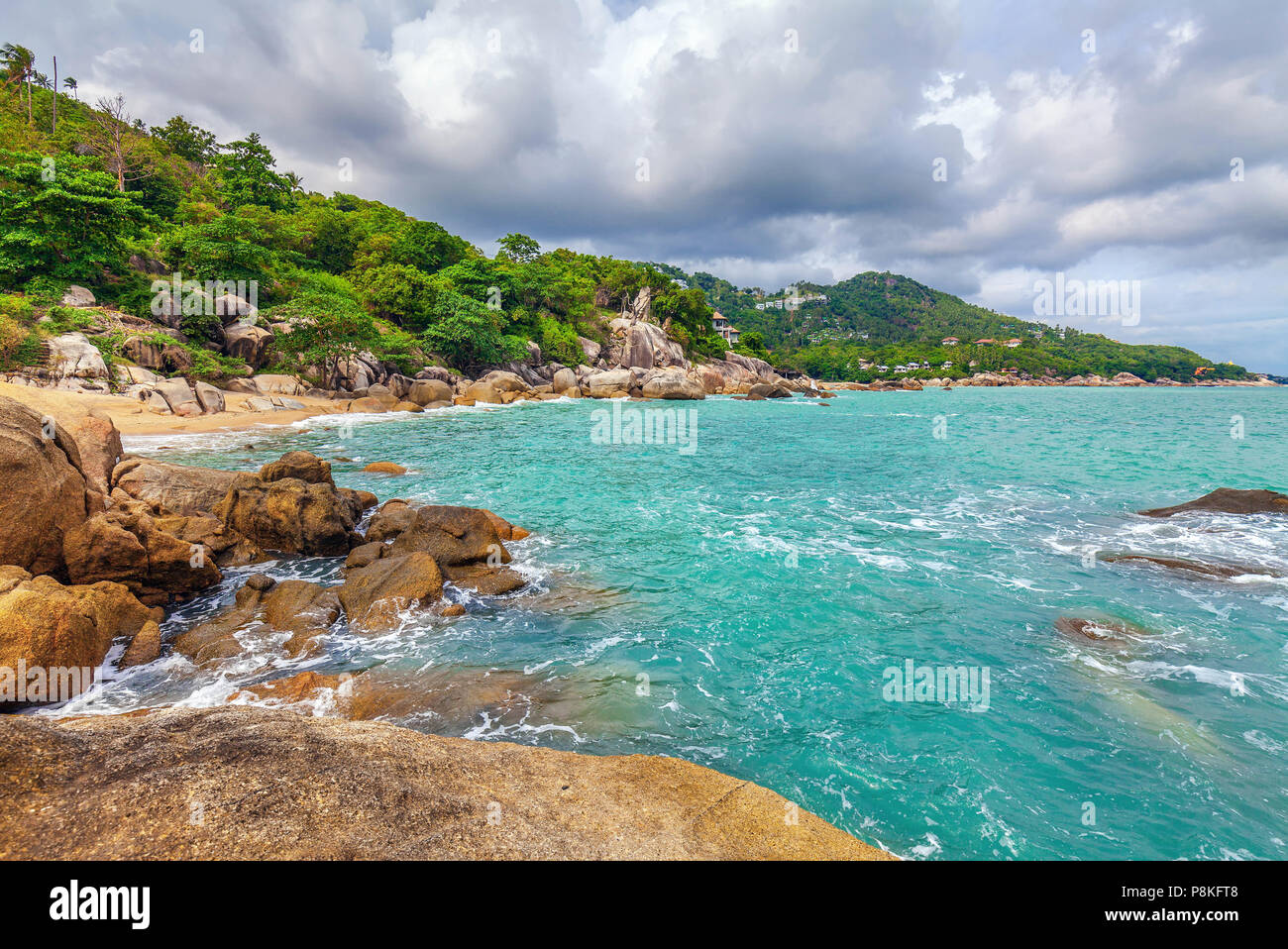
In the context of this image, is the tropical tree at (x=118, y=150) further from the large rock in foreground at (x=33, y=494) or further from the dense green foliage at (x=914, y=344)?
the dense green foliage at (x=914, y=344)

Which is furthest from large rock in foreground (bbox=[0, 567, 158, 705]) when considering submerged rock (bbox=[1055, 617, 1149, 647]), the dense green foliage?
the dense green foliage

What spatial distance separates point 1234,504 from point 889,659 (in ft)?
48.8

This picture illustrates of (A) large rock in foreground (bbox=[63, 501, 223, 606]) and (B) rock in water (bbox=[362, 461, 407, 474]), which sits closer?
(A) large rock in foreground (bbox=[63, 501, 223, 606])

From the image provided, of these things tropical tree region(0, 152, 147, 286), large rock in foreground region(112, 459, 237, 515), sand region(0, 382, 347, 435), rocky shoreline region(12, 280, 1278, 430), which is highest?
tropical tree region(0, 152, 147, 286)

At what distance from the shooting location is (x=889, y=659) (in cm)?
818

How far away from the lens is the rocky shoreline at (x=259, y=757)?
2.89 metres

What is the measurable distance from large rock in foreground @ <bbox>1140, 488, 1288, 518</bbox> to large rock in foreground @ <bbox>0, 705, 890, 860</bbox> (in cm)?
1778

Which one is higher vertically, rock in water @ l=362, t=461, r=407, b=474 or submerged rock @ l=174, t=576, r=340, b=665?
rock in water @ l=362, t=461, r=407, b=474

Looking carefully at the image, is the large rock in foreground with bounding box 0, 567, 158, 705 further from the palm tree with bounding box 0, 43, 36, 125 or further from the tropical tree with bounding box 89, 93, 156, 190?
the palm tree with bounding box 0, 43, 36, 125

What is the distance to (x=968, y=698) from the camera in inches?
283

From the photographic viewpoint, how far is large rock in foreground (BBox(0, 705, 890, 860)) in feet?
9.09

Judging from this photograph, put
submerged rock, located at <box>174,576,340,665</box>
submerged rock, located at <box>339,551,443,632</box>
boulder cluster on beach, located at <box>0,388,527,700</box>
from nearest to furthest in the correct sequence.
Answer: boulder cluster on beach, located at <box>0,388,527,700</box>
submerged rock, located at <box>174,576,340,665</box>
submerged rock, located at <box>339,551,443,632</box>
